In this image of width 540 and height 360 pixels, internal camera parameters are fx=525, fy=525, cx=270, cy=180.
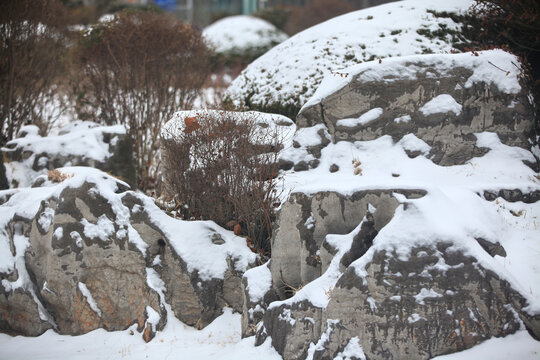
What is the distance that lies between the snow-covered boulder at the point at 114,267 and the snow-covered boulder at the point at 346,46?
255 centimetres

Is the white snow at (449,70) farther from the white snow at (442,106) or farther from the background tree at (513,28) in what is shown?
the background tree at (513,28)

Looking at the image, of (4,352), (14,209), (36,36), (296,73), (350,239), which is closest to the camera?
(350,239)

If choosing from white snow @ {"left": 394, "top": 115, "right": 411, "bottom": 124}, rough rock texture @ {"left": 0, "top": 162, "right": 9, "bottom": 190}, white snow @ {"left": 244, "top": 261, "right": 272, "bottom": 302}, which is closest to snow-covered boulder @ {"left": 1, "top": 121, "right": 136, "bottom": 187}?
rough rock texture @ {"left": 0, "top": 162, "right": 9, "bottom": 190}

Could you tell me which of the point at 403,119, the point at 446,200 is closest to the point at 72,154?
the point at 403,119

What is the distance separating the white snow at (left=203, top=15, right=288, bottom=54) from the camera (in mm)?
16375

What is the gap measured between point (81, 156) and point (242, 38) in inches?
401

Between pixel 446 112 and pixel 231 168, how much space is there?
7.59 feet

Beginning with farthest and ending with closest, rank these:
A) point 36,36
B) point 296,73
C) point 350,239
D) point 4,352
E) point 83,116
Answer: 1. point 83,116
2. point 36,36
3. point 296,73
4. point 4,352
5. point 350,239

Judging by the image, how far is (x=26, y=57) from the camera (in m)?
8.47

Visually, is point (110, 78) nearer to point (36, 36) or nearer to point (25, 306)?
point (36, 36)

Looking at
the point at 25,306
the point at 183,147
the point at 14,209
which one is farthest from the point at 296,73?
the point at 25,306

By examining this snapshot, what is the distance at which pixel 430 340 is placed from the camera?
3.84 metres

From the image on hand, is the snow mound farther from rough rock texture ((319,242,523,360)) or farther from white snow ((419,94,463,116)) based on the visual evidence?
white snow ((419,94,463,116))

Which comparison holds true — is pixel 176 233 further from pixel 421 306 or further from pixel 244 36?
pixel 244 36
